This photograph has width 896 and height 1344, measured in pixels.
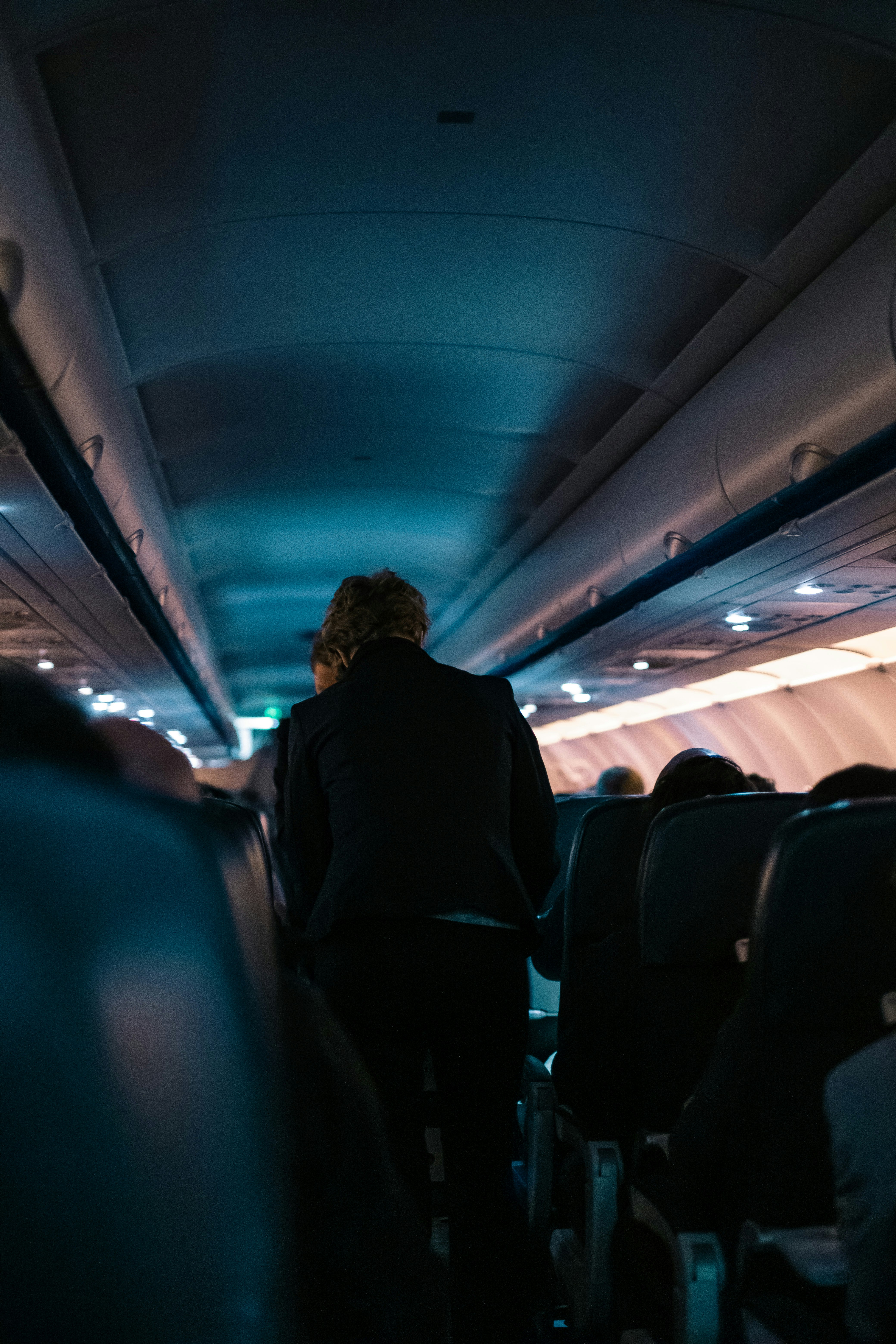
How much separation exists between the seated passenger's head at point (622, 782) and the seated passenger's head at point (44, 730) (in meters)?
5.91

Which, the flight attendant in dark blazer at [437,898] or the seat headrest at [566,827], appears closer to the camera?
the flight attendant in dark blazer at [437,898]

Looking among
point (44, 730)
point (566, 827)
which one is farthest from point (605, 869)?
point (44, 730)

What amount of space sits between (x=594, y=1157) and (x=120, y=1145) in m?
2.51

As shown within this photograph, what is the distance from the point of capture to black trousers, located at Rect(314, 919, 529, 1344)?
90.9 inches

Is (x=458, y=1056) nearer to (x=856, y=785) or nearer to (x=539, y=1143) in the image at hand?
(x=856, y=785)

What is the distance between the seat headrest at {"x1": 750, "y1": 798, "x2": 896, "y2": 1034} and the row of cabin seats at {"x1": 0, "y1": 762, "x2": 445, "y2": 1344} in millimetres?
1279

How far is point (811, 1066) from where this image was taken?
194 cm

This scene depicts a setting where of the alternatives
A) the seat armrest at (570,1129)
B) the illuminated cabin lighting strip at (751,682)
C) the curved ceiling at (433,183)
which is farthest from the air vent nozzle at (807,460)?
the illuminated cabin lighting strip at (751,682)

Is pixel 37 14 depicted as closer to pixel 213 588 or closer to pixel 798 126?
pixel 798 126

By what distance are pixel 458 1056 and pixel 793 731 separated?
11858 millimetres

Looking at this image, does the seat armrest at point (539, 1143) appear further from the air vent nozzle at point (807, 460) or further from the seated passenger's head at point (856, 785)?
the air vent nozzle at point (807, 460)

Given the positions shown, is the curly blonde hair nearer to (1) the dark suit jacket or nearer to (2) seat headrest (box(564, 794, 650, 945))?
(1) the dark suit jacket

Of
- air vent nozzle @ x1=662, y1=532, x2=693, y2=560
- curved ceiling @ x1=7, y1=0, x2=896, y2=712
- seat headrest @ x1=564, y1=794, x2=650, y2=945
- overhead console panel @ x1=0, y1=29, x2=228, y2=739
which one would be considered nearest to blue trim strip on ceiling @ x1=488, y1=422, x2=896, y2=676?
air vent nozzle @ x1=662, y1=532, x2=693, y2=560

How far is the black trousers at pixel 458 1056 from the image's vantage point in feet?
7.57
